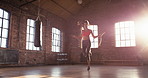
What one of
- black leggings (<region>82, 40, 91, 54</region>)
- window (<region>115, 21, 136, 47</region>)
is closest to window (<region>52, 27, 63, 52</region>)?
window (<region>115, 21, 136, 47</region>)

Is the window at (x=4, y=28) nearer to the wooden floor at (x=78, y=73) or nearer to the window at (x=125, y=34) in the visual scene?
the wooden floor at (x=78, y=73)

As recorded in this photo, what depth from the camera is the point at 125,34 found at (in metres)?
10.1

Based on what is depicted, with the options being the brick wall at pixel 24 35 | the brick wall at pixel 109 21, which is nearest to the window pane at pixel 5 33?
the brick wall at pixel 24 35

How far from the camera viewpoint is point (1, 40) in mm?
6691

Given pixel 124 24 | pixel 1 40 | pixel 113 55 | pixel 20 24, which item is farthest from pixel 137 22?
pixel 1 40

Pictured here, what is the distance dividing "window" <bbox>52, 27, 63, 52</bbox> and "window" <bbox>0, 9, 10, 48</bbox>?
12.6 feet

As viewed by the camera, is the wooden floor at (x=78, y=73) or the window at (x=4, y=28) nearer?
the wooden floor at (x=78, y=73)

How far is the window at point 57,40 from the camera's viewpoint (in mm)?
10420

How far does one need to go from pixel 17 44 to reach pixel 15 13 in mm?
1635

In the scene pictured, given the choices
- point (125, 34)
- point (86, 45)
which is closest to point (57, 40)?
point (125, 34)

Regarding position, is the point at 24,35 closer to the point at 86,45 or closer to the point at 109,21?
the point at 86,45

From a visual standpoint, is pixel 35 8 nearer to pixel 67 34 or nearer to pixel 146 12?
pixel 67 34

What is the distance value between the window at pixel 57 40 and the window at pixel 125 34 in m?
4.27

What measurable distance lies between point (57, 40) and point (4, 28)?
14.9ft
